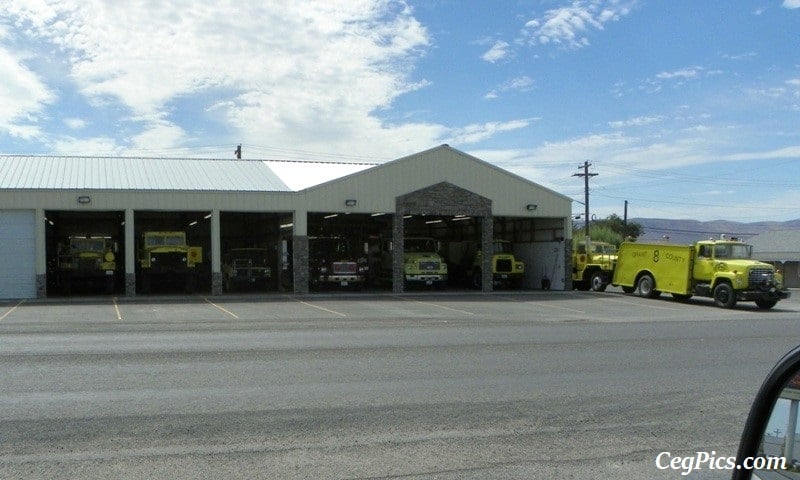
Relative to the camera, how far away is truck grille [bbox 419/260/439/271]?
36469mm

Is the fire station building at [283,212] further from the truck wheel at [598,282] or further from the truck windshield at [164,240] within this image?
the truck wheel at [598,282]

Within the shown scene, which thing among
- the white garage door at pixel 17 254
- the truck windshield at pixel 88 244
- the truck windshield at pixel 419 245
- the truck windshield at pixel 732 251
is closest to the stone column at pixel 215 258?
the truck windshield at pixel 88 244

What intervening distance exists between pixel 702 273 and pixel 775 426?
29417 mm

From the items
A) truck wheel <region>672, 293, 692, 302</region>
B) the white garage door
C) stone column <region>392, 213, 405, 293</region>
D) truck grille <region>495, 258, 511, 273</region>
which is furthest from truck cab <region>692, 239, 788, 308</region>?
the white garage door

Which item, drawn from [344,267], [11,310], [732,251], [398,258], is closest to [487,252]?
[398,258]

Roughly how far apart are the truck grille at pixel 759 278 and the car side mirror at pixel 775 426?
27.8 m

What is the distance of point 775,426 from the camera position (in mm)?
2902

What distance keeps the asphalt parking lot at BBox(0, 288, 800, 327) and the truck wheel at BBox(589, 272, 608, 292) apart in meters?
2.86

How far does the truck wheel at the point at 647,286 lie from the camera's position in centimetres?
3281

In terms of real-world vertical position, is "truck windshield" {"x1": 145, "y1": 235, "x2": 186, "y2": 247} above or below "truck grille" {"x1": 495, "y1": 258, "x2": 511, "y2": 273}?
above

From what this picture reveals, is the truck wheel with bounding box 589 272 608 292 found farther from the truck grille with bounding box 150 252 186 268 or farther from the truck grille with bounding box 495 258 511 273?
the truck grille with bounding box 150 252 186 268

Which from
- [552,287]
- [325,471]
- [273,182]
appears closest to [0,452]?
[325,471]

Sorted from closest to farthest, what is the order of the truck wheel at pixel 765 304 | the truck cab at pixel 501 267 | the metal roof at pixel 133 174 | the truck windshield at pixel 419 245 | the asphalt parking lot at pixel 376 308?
the asphalt parking lot at pixel 376 308 → the truck wheel at pixel 765 304 → the metal roof at pixel 133 174 → the truck windshield at pixel 419 245 → the truck cab at pixel 501 267

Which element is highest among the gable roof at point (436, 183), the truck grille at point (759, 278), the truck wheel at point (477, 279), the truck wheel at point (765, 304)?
the gable roof at point (436, 183)
